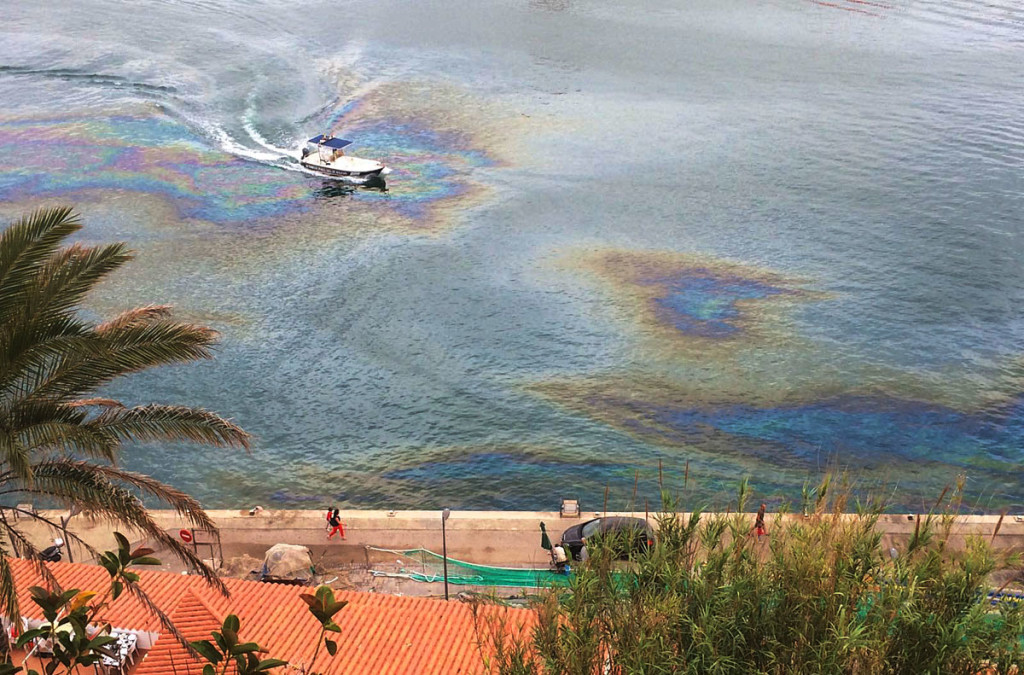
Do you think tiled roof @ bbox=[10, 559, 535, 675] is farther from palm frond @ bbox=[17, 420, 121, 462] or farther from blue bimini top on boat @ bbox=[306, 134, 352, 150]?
blue bimini top on boat @ bbox=[306, 134, 352, 150]

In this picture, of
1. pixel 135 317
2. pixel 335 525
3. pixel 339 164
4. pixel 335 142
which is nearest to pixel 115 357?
pixel 135 317

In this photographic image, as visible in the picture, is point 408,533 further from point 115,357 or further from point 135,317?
point 115,357

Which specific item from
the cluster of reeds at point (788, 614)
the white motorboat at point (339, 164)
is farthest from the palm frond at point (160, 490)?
the white motorboat at point (339, 164)

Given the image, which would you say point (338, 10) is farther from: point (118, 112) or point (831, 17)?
point (831, 17)

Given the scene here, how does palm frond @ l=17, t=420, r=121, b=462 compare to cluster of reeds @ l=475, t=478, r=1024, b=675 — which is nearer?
cluster of reeds @ l=475, t=478, r=1024, b=675

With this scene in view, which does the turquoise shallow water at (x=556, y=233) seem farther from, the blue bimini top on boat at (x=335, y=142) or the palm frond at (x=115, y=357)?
the palm frond at (x=115, y=357)

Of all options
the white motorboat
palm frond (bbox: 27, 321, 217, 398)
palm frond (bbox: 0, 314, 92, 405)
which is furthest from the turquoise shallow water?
palm frond (bbox: 0, 314, 92, 405)
